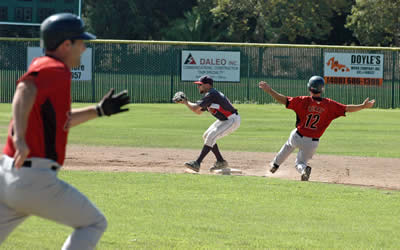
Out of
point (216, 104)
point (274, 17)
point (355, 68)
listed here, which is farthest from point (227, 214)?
point (274, 17)

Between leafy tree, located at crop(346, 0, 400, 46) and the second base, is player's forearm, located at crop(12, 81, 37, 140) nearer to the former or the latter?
the second base

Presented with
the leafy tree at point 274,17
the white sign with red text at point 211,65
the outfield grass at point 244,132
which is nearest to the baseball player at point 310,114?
the outfield grass at point 244,132

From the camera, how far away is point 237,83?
99.1 feet

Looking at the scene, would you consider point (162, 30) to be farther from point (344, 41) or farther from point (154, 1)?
point (344, 41)

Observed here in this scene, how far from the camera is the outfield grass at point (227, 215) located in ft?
22.7

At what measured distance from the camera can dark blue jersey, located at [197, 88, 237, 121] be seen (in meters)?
12.8

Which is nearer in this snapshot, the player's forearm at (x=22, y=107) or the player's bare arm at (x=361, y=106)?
the player's forearm at (x=22, y=107)

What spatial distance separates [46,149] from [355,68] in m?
26.0

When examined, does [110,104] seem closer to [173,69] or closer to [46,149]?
[46,149]

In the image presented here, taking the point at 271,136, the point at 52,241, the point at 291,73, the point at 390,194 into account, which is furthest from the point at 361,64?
the point at 52,241

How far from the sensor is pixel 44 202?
4.42 m

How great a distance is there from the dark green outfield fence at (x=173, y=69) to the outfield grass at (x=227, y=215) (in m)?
18.5

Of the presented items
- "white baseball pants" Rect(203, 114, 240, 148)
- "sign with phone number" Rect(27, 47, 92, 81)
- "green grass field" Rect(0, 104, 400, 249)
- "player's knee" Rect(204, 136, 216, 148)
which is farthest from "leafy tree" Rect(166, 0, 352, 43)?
"player's knee" Rect(204, 136, 216, 148)

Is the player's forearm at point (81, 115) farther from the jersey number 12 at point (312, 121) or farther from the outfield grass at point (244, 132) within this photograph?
the outfield grass at point (244, 132)
